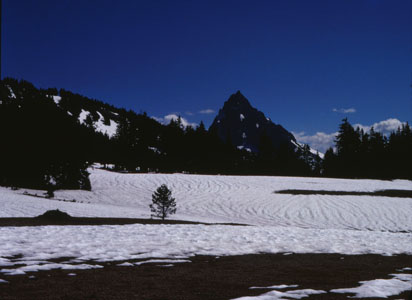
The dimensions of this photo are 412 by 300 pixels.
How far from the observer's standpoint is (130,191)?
3550 cm

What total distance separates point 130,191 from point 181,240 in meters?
26.9

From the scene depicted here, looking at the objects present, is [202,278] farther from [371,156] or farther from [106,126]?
[106,126]

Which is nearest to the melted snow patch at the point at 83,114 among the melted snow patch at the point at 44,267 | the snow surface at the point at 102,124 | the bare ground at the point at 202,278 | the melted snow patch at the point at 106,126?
the snow surface at the point at 102,124

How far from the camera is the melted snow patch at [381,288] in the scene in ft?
14.6

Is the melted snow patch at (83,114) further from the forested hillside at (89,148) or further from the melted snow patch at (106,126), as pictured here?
the melted snow patch at (106,126)

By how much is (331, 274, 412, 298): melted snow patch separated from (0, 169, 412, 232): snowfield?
1740 centimetres

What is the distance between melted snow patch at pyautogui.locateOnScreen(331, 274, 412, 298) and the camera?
445 cm

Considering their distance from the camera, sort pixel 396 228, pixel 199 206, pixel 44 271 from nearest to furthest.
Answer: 1. pixel 44 271
2. pixel 396 228
3. pixel 199 206

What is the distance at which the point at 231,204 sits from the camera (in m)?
30.4

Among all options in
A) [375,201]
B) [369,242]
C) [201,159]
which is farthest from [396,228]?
[201,159]

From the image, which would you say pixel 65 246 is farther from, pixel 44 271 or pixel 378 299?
pixel 378 299

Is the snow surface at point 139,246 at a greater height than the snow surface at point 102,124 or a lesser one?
Answer: lesser

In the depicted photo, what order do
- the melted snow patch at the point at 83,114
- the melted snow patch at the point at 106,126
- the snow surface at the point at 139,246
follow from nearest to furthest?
1. the snow surface at the point at 139,246
2. the melted snow patch at the point at 83,114
3. the melted snow patch at the point at 106,126

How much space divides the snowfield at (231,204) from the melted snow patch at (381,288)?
17396 mm
